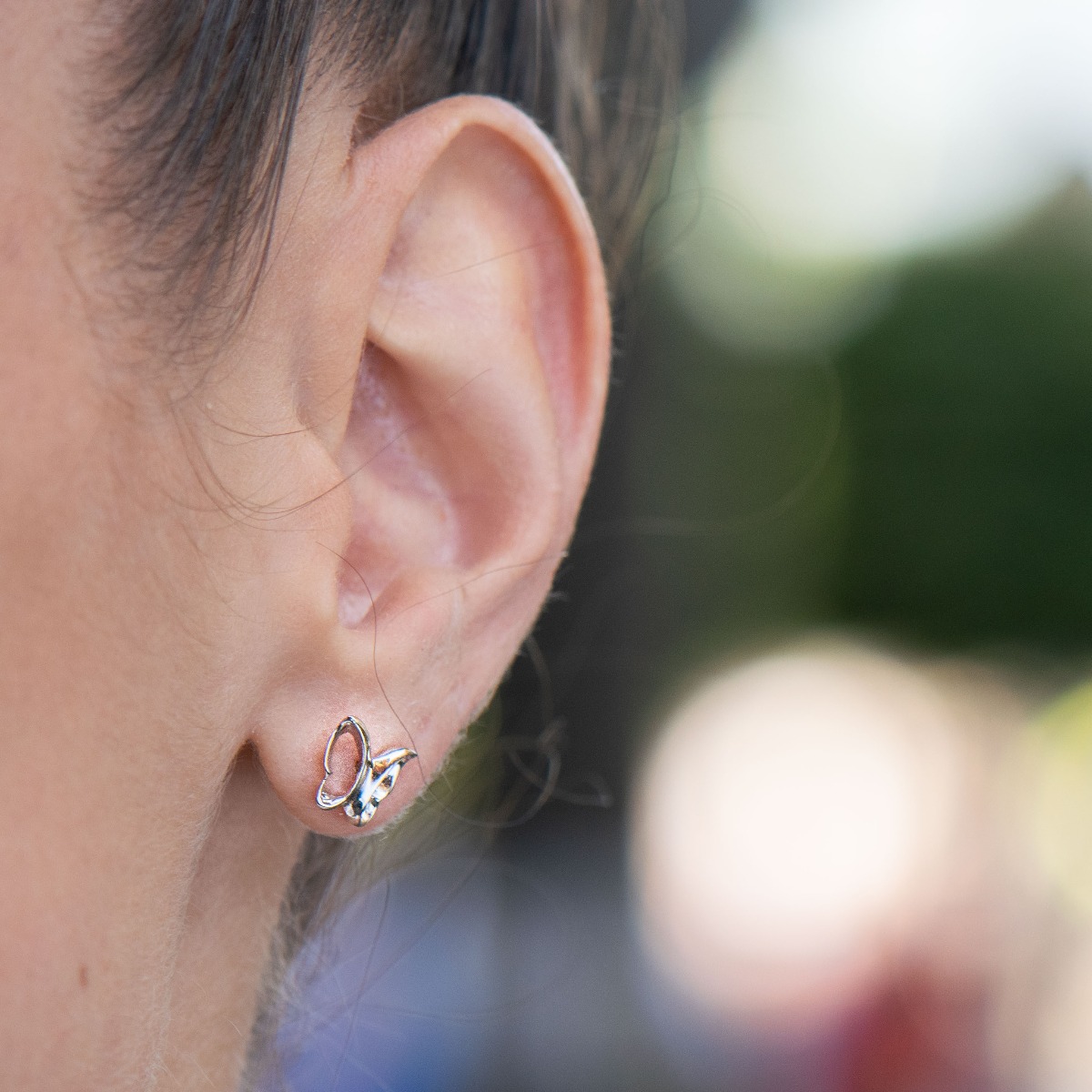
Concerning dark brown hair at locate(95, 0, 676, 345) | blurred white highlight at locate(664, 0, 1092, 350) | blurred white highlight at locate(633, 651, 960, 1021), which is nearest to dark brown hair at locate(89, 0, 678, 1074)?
dark brown hair at locate(95, 0, 676, 345)

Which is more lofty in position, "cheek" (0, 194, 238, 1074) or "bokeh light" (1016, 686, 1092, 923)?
"cheek" (0, 194, 238, 1074)

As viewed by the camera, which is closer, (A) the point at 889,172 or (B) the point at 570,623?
(B) the point at 570,623

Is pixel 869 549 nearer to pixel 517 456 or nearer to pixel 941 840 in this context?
pixel 941 840

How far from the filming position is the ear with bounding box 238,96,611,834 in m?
0.68

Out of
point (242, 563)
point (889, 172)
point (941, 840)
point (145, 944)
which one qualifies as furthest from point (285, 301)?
point (889, 172)

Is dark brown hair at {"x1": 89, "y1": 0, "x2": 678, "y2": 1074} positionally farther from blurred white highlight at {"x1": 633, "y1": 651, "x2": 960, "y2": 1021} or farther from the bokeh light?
blurred white highlight at {"x1": 633, "y1": 651, "x2": 960, "y2": 1021}

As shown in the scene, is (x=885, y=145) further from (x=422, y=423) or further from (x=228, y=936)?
(x=228, y=936)

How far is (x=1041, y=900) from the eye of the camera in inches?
150

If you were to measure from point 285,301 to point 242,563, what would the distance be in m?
0.15

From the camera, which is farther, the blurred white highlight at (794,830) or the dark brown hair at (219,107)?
the blurred white highlight at (794,830)

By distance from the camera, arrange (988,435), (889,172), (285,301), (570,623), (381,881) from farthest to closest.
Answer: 1. (988,435)
2. (889,172)
3. (570,623)
4. (381,881)
5. (285,301)

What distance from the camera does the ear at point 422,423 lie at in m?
0.68

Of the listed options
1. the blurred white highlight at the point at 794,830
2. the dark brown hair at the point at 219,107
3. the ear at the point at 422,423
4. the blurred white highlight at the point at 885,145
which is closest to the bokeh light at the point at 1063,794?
the blurred white highlight at the point at 794,830

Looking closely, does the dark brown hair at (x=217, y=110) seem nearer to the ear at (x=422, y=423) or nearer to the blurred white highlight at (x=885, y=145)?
the ear at (x=422, y=423)
